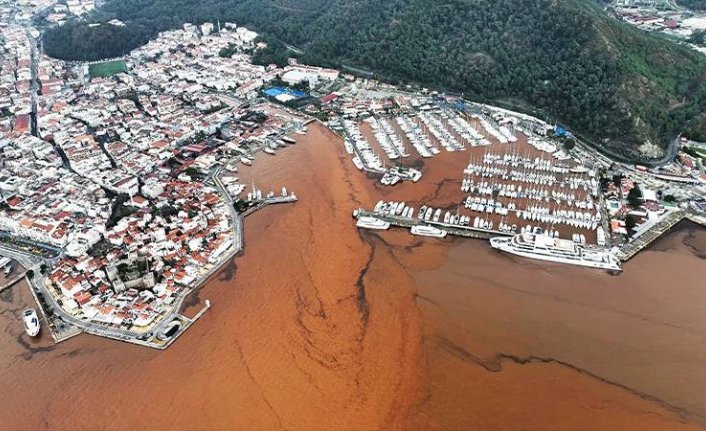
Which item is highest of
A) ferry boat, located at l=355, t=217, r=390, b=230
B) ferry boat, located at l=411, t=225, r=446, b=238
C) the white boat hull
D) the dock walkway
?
the dock walkway

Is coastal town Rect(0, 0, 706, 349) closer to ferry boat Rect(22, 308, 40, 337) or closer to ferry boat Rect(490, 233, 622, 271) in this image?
ferry boat Rect(490, 233, 622, 271)

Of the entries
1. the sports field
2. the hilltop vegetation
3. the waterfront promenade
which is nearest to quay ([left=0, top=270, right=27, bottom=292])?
the waterfront promenade

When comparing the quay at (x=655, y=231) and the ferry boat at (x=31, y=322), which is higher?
the quay at (x=655, y=231)

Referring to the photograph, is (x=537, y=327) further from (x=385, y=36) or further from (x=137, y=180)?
(x=385, y=36)

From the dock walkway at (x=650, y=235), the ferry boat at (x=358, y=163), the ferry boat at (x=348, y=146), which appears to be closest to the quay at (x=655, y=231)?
the dock walkway at (x=650, y=235)

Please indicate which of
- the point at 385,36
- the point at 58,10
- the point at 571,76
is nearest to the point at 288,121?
the point at 385,36

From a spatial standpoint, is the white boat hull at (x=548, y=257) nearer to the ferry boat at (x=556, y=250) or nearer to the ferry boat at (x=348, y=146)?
the ferry boat at (x=556, y=250)
